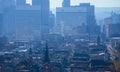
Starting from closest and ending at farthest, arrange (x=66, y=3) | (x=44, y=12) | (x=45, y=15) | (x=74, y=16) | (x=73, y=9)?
A: 1. (x=45, y=15)
2. (x=44, y=12)
3. (x=74, y=16)
4. (x=73, y=9)
5. (x=66, y=3)

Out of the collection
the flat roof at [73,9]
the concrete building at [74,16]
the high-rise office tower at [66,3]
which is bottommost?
the concrete building at [74,16]

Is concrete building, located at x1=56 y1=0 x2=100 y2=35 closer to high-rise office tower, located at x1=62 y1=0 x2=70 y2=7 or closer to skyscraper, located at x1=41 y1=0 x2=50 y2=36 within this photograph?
high-rise office tower, located at x1=62 y1=0 x2=70 y2=7

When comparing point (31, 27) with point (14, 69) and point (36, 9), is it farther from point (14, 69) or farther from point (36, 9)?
point (14, 69)

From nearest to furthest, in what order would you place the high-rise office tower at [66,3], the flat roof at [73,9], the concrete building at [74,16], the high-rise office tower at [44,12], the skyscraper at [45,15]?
the skyscraper at [45,15] < the high-rise office tower at [44,12] < the concrete building at [74,16] < the flat roof at [73,9] < the high-rise office tower at [66,3]

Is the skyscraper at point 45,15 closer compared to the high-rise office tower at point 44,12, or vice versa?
the skyscraper at point 45,15

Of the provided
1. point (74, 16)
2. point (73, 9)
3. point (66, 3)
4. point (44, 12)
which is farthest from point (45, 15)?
point (66, 3)

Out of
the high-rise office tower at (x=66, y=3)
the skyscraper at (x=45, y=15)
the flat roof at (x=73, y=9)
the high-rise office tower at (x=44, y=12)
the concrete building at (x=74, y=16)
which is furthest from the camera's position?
the high-rise office tower at (x=66, y=3)

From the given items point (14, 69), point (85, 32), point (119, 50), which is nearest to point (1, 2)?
point (85, 32)

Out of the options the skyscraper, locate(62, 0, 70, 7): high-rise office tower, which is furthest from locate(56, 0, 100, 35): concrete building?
the skyscraper

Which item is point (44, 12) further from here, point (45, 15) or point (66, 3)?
point (66, 3)

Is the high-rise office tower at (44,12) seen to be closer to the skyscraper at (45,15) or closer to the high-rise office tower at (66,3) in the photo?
the skyscraper at (45,15)

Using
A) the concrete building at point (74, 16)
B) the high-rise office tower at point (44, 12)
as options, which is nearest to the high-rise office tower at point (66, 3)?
the concrete building at point (74, 16)
